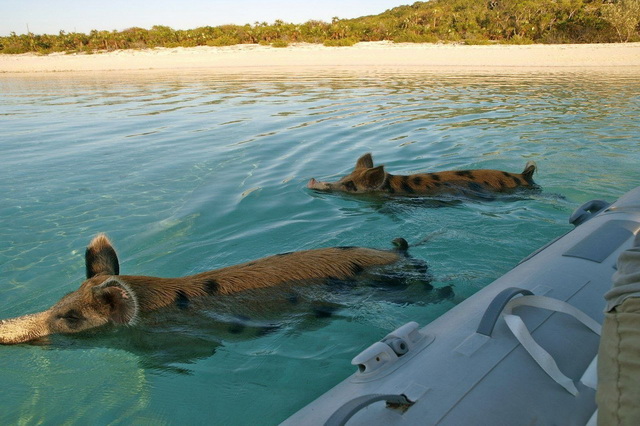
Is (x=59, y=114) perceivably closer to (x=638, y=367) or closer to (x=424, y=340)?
(x=424, y=340)

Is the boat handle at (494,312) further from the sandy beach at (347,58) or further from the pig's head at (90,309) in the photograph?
the sandy beach at (347,58)

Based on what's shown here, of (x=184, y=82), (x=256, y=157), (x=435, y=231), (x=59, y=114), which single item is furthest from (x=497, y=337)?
(x=184, y=82)

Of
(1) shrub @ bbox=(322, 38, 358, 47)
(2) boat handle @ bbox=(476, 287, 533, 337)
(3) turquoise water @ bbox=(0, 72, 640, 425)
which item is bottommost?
(3) turquoise water @ bbox=(0, 72, 640, 425)

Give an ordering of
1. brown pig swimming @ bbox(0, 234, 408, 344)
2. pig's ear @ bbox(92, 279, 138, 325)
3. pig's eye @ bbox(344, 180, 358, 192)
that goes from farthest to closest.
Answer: pig's eye @ bbox(344, 180, 358, 192) → brown pig swimming @ bbox(0, 234, 408, 344) → pig's ear @ bbox(92, 279, 138, 325)

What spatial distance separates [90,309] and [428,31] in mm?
49581

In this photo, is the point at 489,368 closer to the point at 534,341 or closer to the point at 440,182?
the point at 534,341

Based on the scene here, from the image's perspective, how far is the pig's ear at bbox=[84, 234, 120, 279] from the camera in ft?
13.5

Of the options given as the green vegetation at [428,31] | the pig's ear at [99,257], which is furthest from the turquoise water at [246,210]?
the green vegetation at [428,31]

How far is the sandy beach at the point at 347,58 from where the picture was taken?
32969mm

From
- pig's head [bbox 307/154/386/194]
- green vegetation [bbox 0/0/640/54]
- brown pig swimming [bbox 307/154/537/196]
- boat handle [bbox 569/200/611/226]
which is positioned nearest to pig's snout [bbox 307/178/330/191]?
pig's head [bbox 307/154/386/194]

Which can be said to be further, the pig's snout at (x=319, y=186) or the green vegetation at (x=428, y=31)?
the green vegetation at (x=428, y=31)

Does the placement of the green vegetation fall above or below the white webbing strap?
above

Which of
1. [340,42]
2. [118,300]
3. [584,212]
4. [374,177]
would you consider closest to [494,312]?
[118,300]

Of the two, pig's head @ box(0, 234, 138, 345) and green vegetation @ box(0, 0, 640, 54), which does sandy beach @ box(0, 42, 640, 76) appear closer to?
green vegetation @ box(0, 0, 640, 54)
